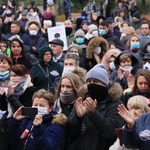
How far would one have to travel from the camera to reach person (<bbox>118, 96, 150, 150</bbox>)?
14.5ft

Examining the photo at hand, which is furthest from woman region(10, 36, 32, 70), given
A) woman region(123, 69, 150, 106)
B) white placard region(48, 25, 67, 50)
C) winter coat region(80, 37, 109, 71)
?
woman region(123, 69, 150, 106)

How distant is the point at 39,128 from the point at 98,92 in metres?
0.87

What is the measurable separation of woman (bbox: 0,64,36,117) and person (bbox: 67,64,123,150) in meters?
0.88

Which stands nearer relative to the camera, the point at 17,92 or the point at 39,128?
the point at 39,128

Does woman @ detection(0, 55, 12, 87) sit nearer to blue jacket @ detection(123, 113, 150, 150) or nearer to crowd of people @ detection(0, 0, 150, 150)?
crowd of people @ detection(0, 0, 150, 150)

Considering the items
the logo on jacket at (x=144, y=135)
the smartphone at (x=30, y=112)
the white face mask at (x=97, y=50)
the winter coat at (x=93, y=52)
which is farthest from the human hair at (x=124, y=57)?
the logo on jacket at (x=144, y=135)

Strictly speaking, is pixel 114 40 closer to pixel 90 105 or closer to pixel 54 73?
pixel 54 73

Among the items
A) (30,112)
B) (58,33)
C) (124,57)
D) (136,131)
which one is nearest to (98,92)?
(30,112)

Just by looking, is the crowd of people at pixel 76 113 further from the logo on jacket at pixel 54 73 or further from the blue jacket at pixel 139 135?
the logo on jacket at pixel 54 73

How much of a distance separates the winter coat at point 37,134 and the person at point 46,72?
3.05 meters

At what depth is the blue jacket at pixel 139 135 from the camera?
4398mm

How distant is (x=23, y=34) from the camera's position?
13047 millimetres

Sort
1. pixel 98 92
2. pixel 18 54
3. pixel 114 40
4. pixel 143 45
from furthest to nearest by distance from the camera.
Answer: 1. pixel 114 40
2. pixel 18 54
3. pixel 143 45
4. pixel 98 92

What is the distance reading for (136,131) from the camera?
446 centimetres
